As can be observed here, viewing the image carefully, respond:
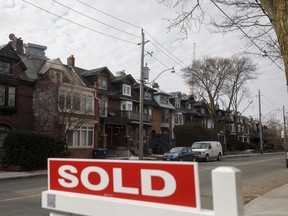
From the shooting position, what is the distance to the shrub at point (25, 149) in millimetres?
23872

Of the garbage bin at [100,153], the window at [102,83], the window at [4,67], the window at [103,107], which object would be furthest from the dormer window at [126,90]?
the window at [4,67]

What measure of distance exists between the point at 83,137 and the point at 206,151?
40.5 ft

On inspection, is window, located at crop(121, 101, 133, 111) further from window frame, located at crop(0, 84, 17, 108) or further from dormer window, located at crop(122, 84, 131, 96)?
window frame, located at crop(0, 84, 17, 108)

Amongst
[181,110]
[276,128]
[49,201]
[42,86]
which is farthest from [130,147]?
[276,128]

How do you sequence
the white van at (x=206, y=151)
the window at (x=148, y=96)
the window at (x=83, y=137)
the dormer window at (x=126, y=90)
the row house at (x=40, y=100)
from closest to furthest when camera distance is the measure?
the row house at (x=40, y=100) < the window at (x=83, y=137) < the white van at (x=206, y=151) < the dormer window at (x=126, y=90) < the window at (x=148, y=96)

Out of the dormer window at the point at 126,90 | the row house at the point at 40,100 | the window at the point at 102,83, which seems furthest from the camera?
the dormer window at the point at 126,90

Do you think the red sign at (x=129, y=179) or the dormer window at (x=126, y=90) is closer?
the red sign at (x=129, y=179)

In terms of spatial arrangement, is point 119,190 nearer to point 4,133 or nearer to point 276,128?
point 4,133

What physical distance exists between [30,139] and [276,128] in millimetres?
100041

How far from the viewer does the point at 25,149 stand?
24.1m

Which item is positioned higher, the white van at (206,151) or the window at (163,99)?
the window at (163,99)

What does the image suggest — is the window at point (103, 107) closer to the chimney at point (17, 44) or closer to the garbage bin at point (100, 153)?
the garbage bin at point (100, 153)

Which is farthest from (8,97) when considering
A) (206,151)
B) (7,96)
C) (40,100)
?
(206,151)

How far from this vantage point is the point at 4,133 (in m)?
30.5
